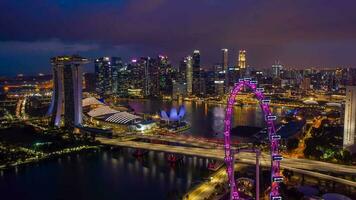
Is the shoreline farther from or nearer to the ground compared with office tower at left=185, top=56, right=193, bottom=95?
nearer to the ground

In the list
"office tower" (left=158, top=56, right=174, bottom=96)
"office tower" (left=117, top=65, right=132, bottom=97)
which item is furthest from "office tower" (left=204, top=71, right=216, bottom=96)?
"office tower" (left=117, top=65, right=132, bottom=97)

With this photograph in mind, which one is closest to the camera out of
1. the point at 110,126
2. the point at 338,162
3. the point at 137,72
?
the point at 338,162

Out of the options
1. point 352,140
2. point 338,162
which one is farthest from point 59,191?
point 352,140

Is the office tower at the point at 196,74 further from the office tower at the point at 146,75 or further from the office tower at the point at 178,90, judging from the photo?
the office tower at the point at 146,75

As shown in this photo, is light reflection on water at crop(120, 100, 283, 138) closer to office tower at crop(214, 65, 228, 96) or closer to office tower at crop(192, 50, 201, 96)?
office tower at crop(214, 65, 228, 96)

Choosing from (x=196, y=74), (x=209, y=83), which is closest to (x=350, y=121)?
(x=209, y=83)

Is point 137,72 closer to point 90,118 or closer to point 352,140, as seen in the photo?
point 90,118
